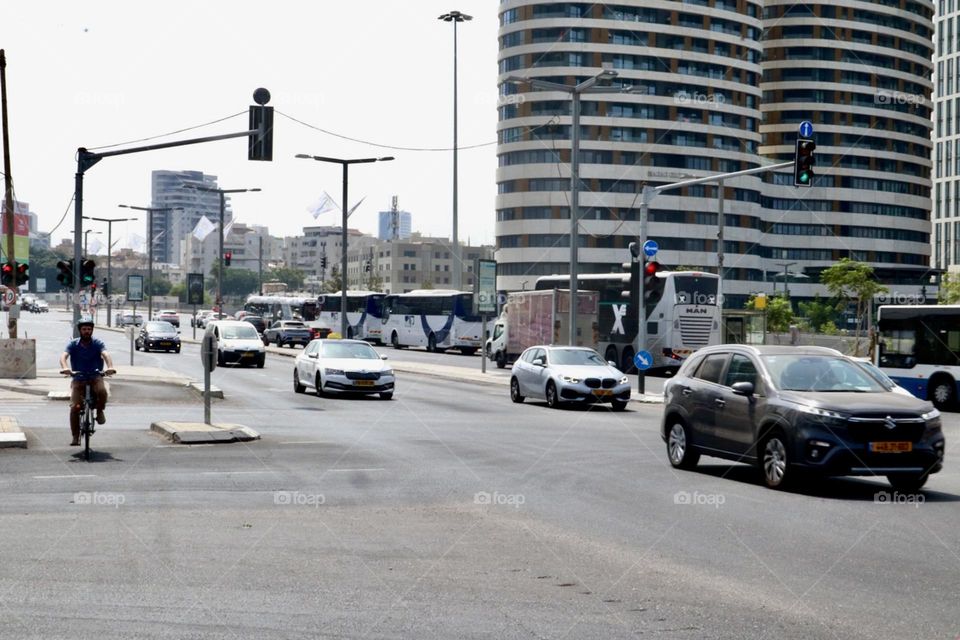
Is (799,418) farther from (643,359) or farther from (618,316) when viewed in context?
(618,316)

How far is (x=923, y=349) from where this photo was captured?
1171 inches

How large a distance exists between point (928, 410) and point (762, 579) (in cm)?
564

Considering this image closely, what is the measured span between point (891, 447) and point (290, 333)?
56914 millimetres

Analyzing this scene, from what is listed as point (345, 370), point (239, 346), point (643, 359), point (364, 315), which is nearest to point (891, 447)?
point (345, 370)

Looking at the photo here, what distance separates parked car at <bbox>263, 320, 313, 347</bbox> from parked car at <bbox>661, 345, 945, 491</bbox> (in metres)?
53.3

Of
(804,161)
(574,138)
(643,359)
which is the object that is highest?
(574,138)

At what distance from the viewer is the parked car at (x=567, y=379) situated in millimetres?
27422

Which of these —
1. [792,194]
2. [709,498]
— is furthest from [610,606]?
[792,194]

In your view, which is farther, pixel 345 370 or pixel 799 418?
pixel 345 370

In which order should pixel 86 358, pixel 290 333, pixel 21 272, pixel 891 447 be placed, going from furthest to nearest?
pixel 290 333 → pixel 21 272 → pixel 86 358 → pixel 891 447

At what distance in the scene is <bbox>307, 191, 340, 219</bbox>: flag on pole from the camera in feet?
261

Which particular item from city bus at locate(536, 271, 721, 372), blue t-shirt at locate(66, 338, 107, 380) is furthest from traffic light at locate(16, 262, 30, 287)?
city bus at locate(536, 271, 721, 372)

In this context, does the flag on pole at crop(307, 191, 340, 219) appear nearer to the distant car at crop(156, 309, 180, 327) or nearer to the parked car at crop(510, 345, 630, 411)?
the distant car at crop(156, 309, 180, 327)

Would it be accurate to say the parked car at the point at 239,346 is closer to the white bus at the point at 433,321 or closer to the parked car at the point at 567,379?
the parked car at the point at 567,379
